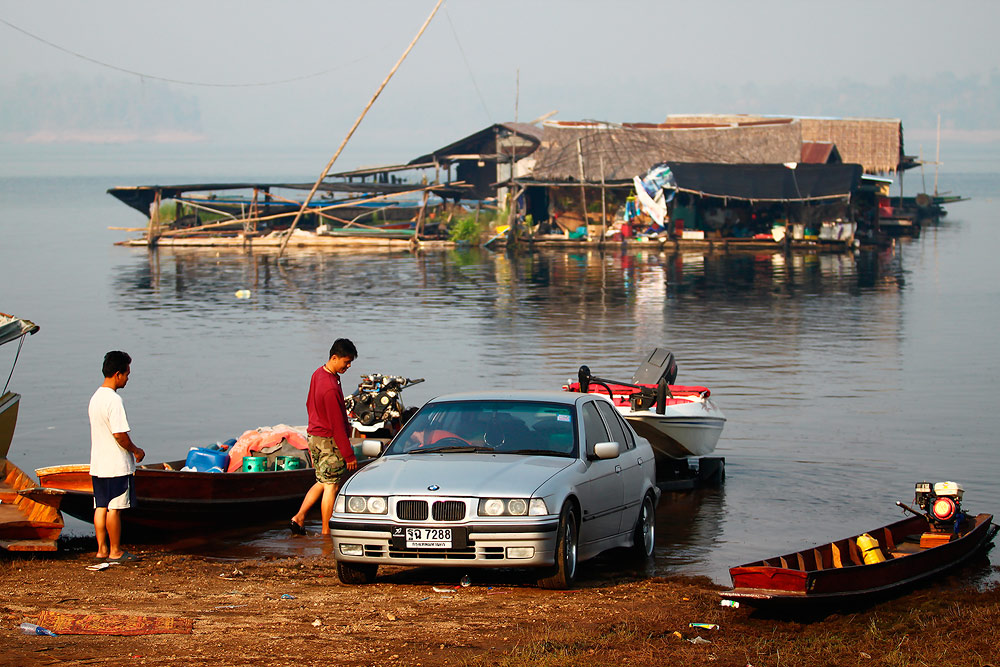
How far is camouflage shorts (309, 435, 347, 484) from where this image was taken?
33.6ft

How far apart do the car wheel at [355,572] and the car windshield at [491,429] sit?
36.9 inches

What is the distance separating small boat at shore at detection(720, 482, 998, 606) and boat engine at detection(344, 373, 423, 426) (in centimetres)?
491

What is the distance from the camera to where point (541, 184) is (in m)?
53.1

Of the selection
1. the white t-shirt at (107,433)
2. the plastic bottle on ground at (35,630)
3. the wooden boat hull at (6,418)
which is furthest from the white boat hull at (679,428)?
the plastic bottle on ground at (35,630)

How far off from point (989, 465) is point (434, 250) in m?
41.2

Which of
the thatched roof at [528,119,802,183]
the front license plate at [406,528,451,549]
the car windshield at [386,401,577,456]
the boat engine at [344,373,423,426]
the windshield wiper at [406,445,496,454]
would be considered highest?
the thatched roof at [528,119,802,183]

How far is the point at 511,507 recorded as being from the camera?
317 inches

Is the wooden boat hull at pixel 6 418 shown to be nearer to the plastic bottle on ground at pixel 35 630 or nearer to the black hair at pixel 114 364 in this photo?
the black hair at pixel 114 364

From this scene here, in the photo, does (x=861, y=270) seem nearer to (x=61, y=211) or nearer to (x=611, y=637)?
(x=611, y=637)

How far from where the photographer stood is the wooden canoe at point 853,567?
759cm

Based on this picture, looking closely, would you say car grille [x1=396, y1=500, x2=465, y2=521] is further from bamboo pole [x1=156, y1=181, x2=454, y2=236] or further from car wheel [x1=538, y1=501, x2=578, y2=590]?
bamboo pole [x1=156, y1=181, x2=454, y2=236]

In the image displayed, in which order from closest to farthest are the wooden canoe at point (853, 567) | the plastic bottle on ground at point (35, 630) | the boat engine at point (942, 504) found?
the plastic bottle on ground at point (35, 630) < the wooden canoe at point (853, 567) < the boat engine at point (942, 504)

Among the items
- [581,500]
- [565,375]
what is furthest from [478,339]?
[581,500]

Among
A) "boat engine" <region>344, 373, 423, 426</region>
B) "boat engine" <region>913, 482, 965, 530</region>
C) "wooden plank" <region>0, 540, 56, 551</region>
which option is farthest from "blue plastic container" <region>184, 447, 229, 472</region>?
"boat engine" <region>913, 482, 965, 530</region>
